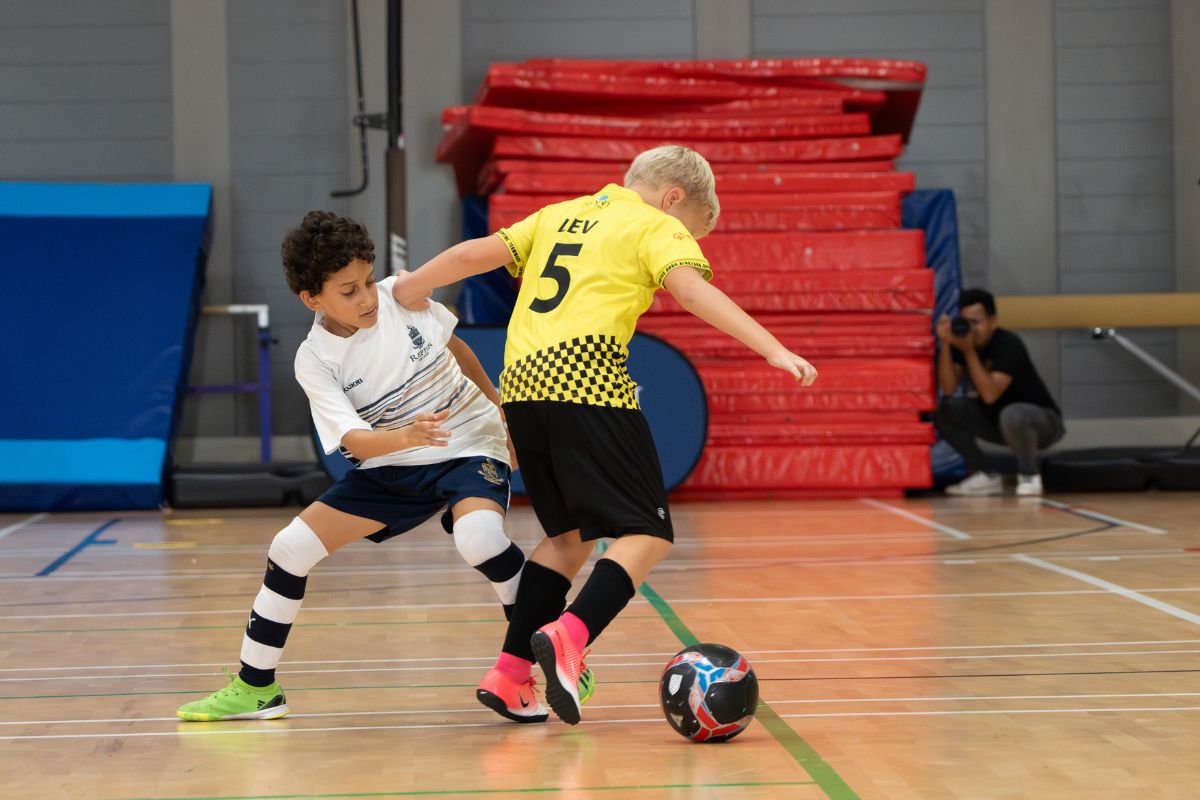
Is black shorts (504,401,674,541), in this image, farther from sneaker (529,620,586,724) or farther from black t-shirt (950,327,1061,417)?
black t-shirt (950,327,1061,417)

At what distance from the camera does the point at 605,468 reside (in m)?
3.09

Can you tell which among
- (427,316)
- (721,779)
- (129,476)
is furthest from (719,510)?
(721,779)

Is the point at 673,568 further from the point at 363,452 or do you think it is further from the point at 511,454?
the point at 363,452

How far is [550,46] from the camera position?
35.1ft

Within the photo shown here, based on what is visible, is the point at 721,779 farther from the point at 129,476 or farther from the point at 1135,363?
the point at 1135,363

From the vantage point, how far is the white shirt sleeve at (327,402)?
319cm

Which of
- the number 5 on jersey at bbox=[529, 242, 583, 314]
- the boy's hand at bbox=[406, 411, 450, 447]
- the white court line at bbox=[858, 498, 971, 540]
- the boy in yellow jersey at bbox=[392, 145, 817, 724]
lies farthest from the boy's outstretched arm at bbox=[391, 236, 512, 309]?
the white court line at bbox=[858, 498, 971, 540]

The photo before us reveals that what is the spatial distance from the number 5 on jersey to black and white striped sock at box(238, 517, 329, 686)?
29.2 inches

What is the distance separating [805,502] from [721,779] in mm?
6210

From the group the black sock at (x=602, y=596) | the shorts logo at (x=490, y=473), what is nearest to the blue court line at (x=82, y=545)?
the shorts logo at (x=490, y=473)

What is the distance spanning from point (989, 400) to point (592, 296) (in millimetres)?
6489

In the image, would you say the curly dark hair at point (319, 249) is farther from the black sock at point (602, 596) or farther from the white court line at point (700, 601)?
the white court line at point (700, 601)

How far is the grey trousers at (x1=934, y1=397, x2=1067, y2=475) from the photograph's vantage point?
8.95 m

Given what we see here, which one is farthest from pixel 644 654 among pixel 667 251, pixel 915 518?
pixel 915 518
